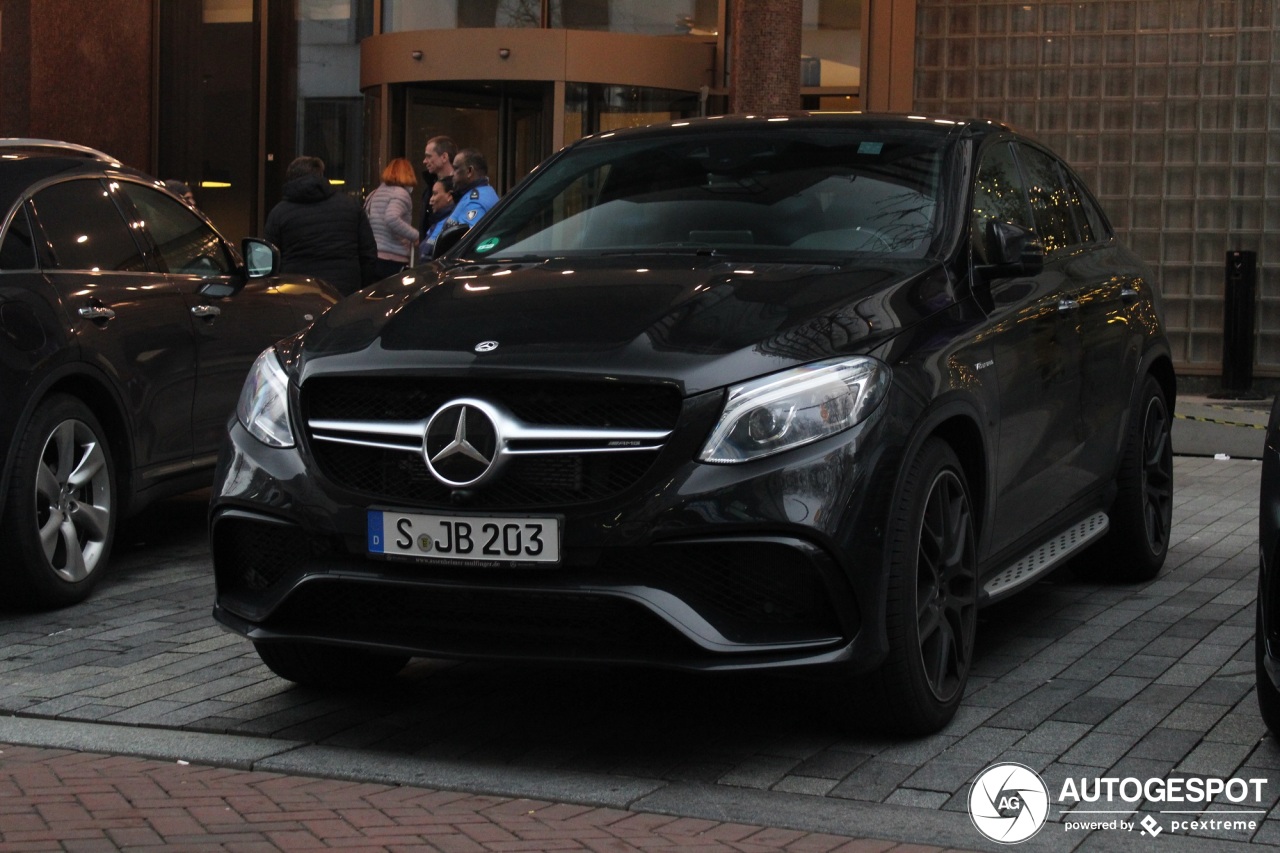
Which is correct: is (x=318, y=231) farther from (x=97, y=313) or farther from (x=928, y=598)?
(x=928, y=598)

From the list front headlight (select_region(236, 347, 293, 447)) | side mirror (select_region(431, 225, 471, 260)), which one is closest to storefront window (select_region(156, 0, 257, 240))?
side mirror (select_region(431, 225, 471, 260))

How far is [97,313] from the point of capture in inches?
275

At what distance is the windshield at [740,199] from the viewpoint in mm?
5625

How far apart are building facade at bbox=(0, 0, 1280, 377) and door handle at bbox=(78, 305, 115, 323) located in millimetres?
6346

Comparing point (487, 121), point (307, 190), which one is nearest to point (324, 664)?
point (307, 190)

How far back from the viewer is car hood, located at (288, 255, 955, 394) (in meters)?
4.55

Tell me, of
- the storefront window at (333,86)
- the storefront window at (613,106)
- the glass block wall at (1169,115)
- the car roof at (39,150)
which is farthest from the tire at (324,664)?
the storefront window at (333,86)

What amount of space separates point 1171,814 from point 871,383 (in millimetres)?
1252

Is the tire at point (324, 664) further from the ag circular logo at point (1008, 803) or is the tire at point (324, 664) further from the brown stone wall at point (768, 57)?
the brown stone wall at point (768, 57)

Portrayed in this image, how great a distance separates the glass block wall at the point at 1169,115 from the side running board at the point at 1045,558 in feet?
31.2

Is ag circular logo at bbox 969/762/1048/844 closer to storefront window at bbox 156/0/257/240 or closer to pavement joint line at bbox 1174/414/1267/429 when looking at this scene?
pavement joint line at bbox 1174/414/1267/429

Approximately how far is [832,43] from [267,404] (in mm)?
13167

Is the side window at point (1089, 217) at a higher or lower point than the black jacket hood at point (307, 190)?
lower

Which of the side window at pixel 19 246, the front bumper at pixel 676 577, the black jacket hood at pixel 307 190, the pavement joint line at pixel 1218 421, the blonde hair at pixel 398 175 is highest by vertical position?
the blonde hair at pixel 398 175
